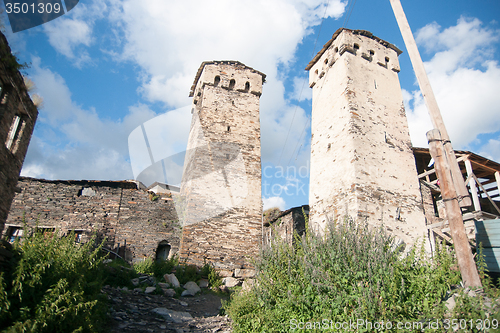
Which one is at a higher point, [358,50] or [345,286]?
[358,50]

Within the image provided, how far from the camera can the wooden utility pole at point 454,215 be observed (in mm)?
4652

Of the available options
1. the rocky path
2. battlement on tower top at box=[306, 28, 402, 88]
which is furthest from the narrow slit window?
battlement on tower top at box=[306, 28, 402, 88]

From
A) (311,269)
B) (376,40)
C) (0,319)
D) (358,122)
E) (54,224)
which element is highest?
(376,40)

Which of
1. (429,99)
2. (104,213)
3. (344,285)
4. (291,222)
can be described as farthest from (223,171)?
(344,285)

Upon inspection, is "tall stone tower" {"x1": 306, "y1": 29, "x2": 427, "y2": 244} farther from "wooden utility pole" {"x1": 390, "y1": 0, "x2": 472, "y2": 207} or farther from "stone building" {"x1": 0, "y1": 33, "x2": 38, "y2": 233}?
"stone building" {"x1": 0, "y1": 33, "x2": 38, "y2": 233}

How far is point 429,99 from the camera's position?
589cm

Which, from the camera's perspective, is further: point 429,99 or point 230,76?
point 230,76

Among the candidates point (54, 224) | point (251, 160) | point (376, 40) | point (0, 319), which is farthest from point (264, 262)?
point (54, 224)

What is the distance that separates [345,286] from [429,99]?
407 cm

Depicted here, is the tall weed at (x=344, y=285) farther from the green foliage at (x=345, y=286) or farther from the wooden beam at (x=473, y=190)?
the wooden beam at (x=473, y=190)

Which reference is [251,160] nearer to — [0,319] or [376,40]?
[376,40]

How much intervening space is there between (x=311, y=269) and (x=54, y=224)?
11.3m

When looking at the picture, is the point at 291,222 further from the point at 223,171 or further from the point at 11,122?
the point at 11,122

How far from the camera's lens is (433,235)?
840cm
